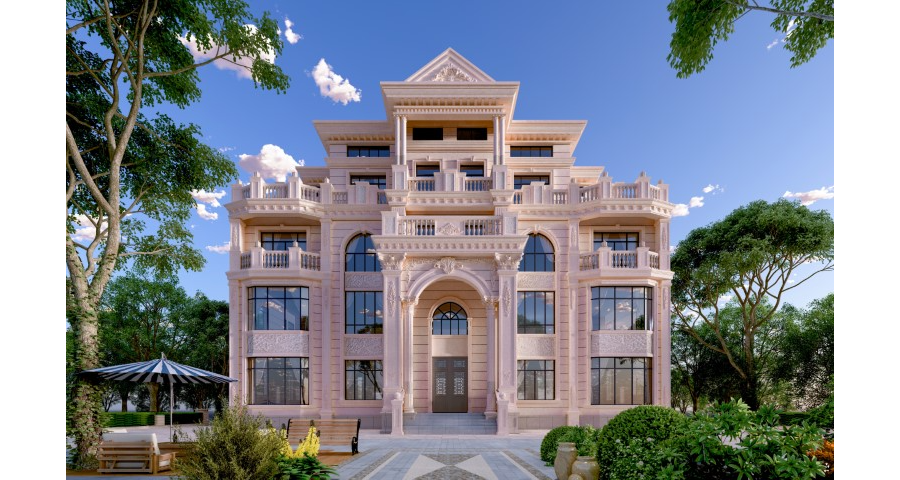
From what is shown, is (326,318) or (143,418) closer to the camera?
(326,318)

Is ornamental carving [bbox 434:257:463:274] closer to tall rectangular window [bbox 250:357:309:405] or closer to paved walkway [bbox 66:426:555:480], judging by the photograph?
paved walkway [bbox 66:426:555:480]

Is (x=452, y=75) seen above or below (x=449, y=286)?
above

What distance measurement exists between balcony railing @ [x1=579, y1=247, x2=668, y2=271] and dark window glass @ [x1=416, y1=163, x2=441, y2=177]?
8.68 m

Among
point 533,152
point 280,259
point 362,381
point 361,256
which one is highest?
point 533,152

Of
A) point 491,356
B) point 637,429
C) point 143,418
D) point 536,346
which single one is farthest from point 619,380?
point 143,418

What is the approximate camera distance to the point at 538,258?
22609 millimetres

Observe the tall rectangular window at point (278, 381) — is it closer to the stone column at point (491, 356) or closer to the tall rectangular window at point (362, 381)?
the tall rectangular window at point (362, 381)

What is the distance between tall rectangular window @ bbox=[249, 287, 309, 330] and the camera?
21.8 metres

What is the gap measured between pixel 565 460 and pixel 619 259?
42.7 ft

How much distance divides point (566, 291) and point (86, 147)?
20508mm

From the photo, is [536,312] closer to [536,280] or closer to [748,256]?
[536,280]

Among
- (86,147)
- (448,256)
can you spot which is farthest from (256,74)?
(448,256)

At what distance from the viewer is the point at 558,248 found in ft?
73.9
